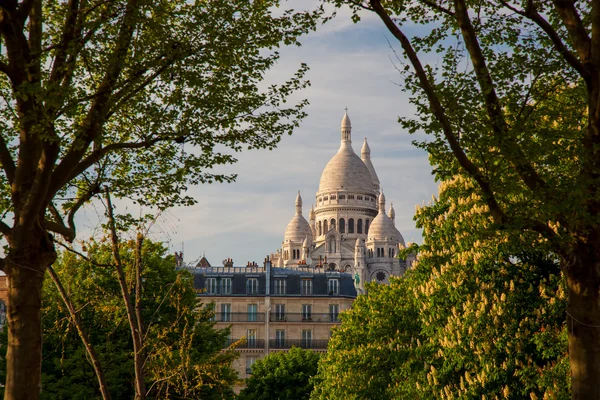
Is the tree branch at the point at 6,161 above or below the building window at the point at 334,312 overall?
below

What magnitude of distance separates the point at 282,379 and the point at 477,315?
36.5 metres

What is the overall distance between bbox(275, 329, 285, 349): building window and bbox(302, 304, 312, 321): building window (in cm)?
224

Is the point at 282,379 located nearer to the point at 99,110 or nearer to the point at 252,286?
the point at 252,286

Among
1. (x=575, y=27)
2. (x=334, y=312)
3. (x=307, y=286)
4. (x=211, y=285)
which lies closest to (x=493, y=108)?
(x=575, y=27)

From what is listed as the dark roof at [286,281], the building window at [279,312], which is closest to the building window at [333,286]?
the dark roof at [286,281]

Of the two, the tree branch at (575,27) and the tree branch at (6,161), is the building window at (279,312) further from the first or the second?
the tree branch at (575,27)

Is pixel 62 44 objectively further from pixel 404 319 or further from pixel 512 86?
pixel 404 319

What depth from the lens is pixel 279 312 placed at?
8356cm

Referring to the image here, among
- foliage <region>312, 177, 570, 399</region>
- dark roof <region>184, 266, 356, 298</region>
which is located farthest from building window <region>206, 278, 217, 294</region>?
foliage <region>312, 177, 570, 399</region>

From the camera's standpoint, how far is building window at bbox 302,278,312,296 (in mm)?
84688

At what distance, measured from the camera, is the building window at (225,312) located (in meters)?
83.7

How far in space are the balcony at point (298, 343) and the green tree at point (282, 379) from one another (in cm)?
2117

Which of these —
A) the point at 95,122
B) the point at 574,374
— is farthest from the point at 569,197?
the point at 95,122

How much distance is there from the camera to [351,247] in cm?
19388
